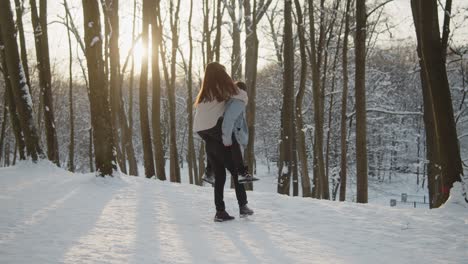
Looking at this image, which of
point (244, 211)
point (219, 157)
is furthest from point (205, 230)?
point (219, 157)

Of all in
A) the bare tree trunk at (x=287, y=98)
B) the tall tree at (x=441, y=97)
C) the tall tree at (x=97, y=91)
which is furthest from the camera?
the bare tree trunk at (x=287, y=98)

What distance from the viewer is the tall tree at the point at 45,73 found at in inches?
398

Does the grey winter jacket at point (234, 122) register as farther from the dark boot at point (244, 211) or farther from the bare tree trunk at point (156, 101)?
the bare tree trunk at point (156, 101)

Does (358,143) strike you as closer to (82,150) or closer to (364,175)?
(364,175)

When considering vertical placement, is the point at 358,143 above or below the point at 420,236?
above

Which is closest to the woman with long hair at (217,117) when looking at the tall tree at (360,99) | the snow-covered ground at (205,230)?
the snow-covered ground at (205,230)

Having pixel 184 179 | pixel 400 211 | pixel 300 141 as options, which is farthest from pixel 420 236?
pixel 184 179

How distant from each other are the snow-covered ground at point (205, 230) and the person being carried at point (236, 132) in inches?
22.6

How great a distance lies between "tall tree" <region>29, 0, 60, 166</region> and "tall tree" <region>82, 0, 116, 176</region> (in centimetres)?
436

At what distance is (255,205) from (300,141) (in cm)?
850

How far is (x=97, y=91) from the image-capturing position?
20.9 feet

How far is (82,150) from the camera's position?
1884 inches

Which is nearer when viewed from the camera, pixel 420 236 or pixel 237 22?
pixel 420 236

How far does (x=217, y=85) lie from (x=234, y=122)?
0.43 metres
